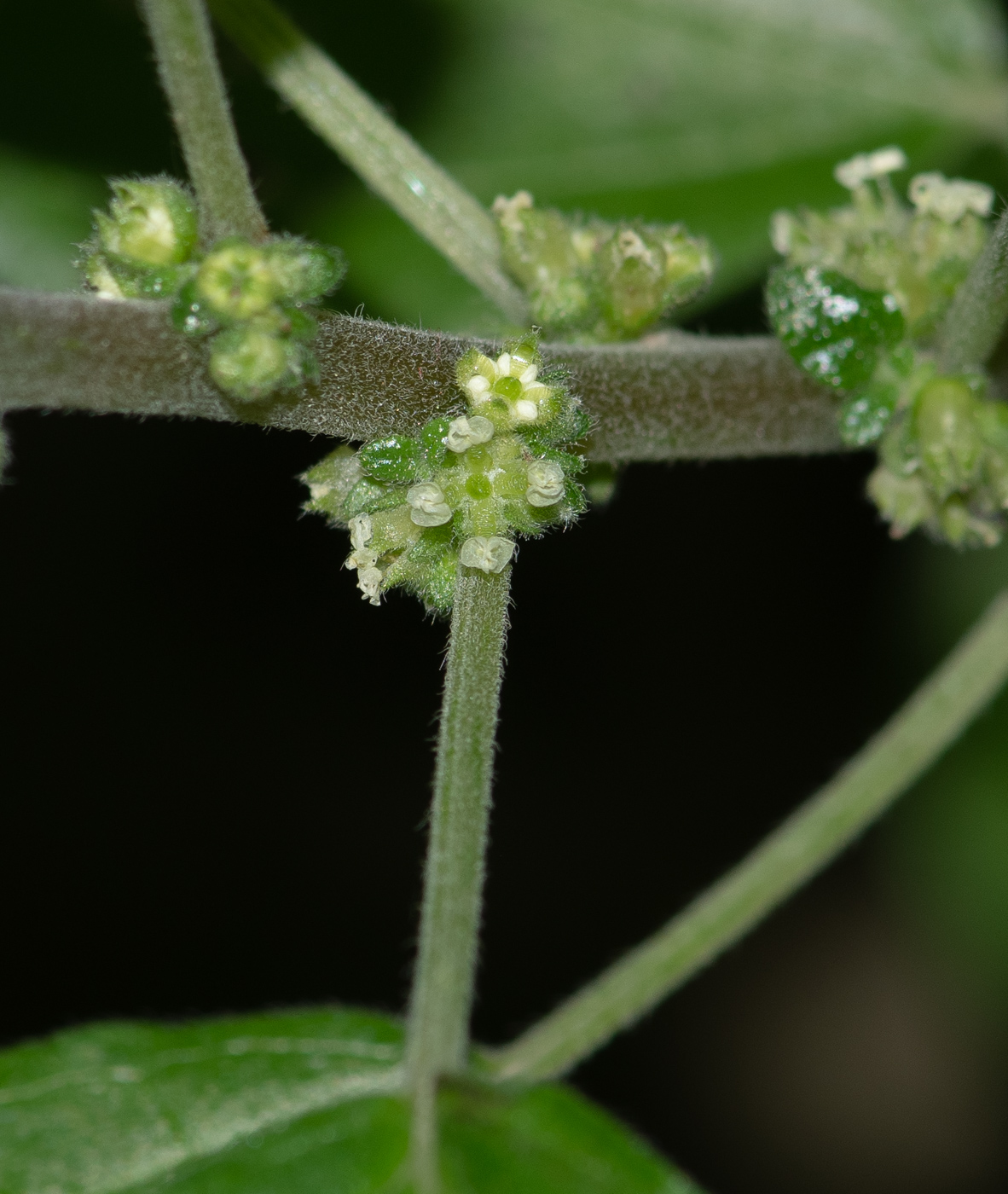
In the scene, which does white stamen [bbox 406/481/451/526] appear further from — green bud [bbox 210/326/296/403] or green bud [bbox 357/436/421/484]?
green bud [bbox 210/326/296/403]

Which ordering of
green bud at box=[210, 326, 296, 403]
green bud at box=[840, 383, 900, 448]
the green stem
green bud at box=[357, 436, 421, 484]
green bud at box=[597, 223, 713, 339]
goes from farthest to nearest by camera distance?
the green stem
green bud at box=[840, 383, 900, 448]
green bud at box=[597, 223, 713, 339]
green bud at box=[357, 436, 421, 484]
green bud at box=[210, 326, 296, 403]

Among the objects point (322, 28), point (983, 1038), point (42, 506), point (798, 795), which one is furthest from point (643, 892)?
point (322, 28)

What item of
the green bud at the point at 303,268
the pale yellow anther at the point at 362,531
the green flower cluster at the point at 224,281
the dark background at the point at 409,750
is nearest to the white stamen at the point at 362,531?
the pale yellow anther at the point at 362,531

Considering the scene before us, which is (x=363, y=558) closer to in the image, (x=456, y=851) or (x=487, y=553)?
(x=487, y=553)

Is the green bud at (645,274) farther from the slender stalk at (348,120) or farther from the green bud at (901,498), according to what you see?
the green bud at (901,498)

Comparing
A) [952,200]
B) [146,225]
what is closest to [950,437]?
[952,200]

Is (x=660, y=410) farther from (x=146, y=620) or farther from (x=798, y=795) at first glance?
(x=798, y=795)

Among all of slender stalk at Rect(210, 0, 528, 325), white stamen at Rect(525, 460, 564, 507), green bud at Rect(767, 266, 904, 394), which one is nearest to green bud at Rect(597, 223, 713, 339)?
green bud at Rect(767, 266, 904, 394)
